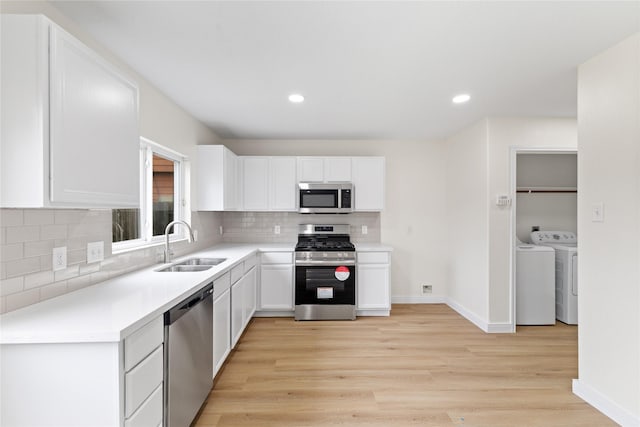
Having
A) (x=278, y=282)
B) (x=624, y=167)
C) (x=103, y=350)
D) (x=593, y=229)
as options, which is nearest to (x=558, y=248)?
(x=593, y=229)

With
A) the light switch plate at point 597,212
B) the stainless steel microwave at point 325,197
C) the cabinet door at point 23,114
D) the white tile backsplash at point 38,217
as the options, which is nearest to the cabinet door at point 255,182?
the stainless steel microwave at point 325,197

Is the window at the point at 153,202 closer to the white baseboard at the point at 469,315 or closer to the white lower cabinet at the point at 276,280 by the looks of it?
the white lower cabinet at the point at 276,280

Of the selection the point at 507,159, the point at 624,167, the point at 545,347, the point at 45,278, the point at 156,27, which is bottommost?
the point at 545,347

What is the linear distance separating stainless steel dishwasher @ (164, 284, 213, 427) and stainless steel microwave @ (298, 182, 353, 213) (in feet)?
7.10

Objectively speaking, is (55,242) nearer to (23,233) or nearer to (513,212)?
(23,233)

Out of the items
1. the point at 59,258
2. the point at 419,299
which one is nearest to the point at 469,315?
the point at 419,299

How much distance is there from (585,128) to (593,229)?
0.72 metres

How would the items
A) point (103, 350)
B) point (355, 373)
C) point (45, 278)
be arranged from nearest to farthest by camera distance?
1. point (103, 350)
2. point (45, 278)
3. point (355, 373)

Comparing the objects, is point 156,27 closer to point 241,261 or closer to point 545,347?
point 241,261

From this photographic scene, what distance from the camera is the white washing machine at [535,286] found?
363cm

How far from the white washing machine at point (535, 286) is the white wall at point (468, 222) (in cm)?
47

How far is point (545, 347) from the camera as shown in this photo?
3.10 meters

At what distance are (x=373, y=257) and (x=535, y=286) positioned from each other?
188 cm

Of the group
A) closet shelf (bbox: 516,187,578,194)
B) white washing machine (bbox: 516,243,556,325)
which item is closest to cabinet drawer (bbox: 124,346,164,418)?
white washing machine (bbox: 516,243,556,325)
